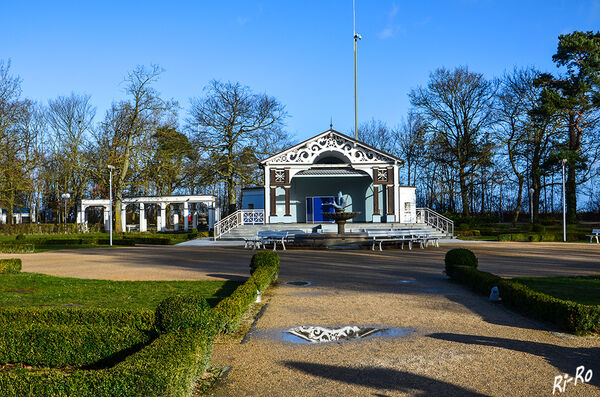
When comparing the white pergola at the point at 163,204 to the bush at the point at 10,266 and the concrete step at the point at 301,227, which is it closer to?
the concrete step at the point at 301,227

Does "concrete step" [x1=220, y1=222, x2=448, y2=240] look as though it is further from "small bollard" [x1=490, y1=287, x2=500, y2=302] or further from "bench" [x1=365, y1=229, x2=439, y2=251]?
"small bollard" [x1=490, y1=287, x2=500, y2=302]

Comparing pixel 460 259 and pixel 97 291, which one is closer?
pixel 97 291

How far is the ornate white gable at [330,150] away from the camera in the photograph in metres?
31.8

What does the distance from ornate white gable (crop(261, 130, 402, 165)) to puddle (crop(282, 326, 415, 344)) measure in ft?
82.6

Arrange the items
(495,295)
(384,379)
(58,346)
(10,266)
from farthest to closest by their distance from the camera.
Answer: (10,266)
(495,295)
(58,346)
(384,379)

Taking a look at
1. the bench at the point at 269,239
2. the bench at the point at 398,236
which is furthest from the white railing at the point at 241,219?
the bench at the point at 398,236

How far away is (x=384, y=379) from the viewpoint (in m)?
4.76

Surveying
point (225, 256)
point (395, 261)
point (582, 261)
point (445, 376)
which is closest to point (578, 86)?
point (582, 261)

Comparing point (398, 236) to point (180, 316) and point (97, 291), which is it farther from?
point (180, 316)

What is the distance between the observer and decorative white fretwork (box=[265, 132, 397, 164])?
104 ft

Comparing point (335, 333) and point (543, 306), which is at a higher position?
point (543, 306)

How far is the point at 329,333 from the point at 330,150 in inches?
1019

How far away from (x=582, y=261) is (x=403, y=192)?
18.4 m

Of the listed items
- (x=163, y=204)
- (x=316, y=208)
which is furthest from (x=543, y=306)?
(x=163, y=204)
